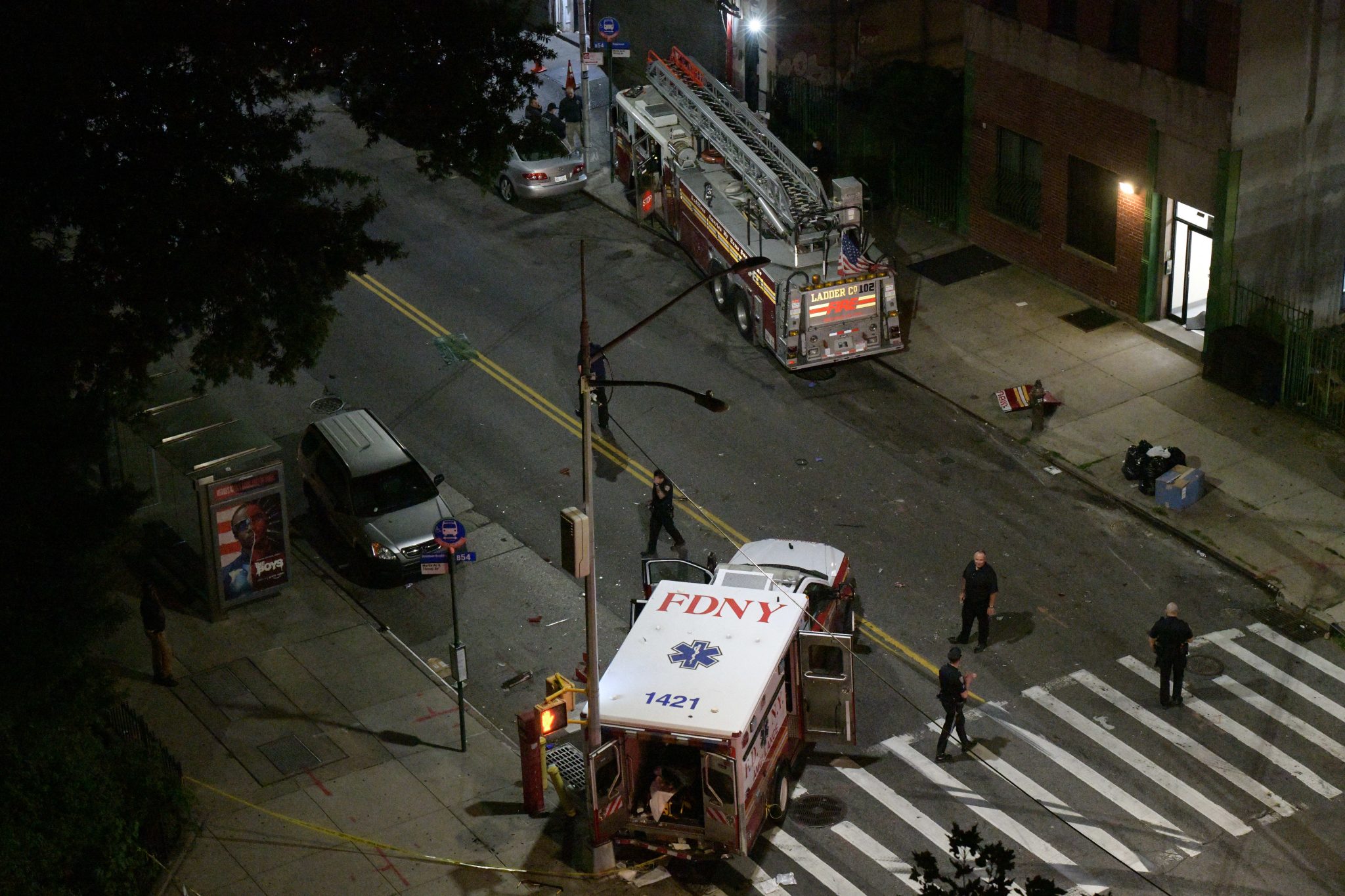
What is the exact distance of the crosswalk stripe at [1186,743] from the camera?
2028 cm

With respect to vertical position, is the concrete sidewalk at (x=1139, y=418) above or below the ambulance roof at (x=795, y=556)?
below

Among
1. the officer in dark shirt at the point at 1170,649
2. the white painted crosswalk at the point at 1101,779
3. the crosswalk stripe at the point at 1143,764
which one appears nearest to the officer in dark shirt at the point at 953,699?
the white painted crosswalk at the point at 1101,779

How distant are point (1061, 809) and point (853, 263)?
495 inches

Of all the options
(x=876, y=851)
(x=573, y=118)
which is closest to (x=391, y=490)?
(x=876, y=851)

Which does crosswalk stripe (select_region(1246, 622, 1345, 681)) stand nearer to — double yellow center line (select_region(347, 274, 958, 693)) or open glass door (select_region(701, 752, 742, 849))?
double yellow center line (select_region(347, 274, 958, 693))

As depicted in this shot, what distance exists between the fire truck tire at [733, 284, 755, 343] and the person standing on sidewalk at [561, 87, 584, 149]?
32.0 ft

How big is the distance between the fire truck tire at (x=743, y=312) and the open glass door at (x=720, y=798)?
14423 mm

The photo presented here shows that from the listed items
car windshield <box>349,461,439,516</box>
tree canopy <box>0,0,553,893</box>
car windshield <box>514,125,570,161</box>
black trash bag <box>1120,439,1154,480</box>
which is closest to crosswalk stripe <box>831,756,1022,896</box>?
car windshield <box>349,461,439,516</box>

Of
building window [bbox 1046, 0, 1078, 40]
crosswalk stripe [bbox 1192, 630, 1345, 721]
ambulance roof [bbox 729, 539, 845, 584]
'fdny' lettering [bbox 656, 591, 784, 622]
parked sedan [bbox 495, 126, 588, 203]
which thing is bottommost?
crosswalk stripe [bbox 1192, 630, 1345, 721]

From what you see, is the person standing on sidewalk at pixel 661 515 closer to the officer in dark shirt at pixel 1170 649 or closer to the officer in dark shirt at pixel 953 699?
the officer in dark shirt at pixel 953 699

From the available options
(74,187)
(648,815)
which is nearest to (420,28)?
(74,187)

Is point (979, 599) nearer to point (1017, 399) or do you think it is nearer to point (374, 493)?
point (1017, 399)

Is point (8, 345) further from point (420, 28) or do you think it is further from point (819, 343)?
point (819, 343)

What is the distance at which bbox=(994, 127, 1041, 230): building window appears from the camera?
3438 cm
